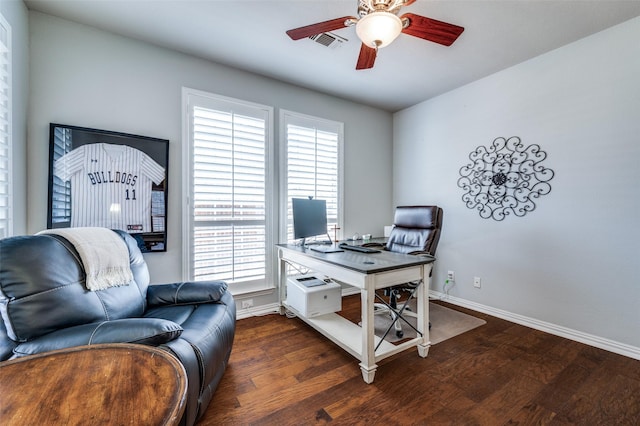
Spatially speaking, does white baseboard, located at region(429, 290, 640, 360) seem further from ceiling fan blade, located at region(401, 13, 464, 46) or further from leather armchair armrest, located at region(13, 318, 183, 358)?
leather armchair armrest, located at region(13, 318, 183, 358)

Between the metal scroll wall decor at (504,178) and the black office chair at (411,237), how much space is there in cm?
67

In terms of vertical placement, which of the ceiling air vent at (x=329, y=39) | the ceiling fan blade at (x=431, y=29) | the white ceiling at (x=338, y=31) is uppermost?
the white ceiling at (x=338, y=31)

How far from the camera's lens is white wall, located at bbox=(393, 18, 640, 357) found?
6.79ft

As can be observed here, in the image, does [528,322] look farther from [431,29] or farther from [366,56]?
[366,56]

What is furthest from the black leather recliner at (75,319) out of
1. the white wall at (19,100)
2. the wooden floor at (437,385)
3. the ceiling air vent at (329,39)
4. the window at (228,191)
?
the ceiling air vent at (329,39)

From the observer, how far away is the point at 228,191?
2.65m

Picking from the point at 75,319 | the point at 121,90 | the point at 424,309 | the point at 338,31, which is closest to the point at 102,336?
the point at 75,319

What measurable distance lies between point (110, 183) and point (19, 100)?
71cm

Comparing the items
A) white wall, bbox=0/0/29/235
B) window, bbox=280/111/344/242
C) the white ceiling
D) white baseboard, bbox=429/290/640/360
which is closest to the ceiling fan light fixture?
the white ceiling

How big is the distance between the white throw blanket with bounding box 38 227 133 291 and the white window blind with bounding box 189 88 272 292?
85 cm

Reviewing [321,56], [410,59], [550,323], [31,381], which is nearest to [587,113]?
[410,59]

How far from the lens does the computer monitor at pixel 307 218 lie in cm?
245

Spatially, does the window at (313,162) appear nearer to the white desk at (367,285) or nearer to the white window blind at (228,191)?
the white window blind at (228,191)

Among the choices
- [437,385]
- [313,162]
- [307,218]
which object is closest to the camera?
[437,385]
